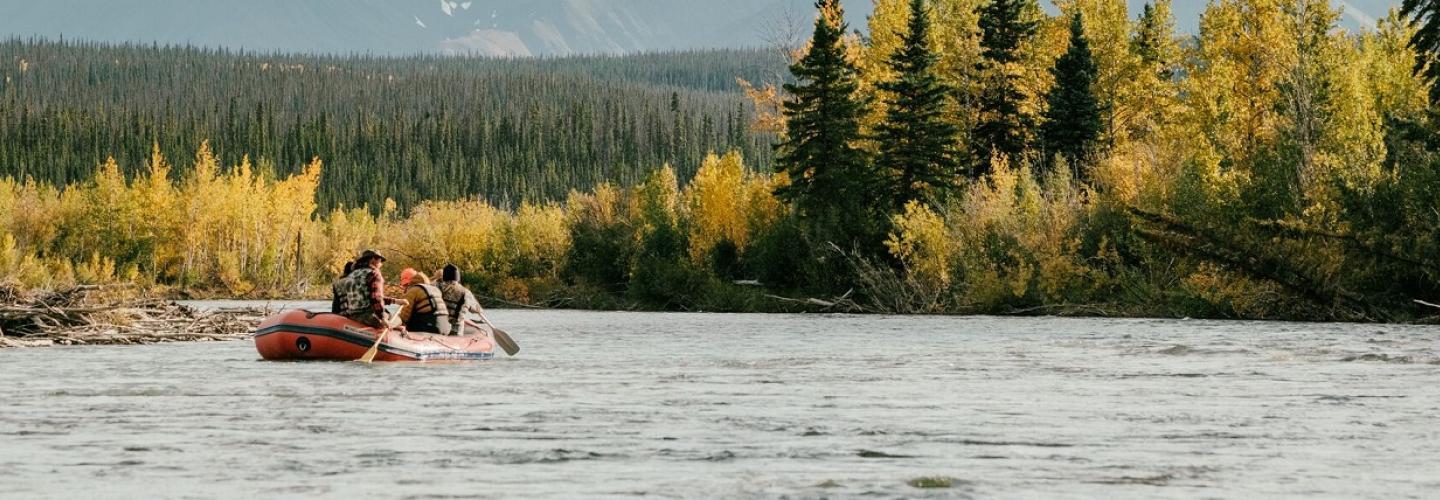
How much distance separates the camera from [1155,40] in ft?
203

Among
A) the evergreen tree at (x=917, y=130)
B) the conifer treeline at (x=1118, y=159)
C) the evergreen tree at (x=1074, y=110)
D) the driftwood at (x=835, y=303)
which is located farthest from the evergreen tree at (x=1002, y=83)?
the driftwood at (x=835, y=303)

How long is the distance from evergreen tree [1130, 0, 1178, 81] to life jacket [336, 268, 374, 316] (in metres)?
38.5

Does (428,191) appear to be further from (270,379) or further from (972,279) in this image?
(270,379)

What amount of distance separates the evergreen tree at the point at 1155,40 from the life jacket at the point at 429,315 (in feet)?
122

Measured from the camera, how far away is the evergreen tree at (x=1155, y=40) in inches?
2410

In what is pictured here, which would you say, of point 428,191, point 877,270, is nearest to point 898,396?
point 877,270

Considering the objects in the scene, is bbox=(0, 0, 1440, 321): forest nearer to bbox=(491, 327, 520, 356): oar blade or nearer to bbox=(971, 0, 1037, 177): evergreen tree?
bbox=(971, 0, 1037, 177): evergreen tree

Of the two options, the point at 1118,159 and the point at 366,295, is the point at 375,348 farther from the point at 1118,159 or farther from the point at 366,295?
the point at 1118,159

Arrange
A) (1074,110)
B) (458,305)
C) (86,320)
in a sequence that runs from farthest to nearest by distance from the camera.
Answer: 1. (1074,110)
2. (86,320)
3. (458,305)

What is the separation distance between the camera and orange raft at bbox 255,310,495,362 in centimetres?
2902

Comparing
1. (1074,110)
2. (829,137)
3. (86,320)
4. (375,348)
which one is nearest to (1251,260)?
(1074,110)

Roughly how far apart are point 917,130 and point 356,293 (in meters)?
29.8

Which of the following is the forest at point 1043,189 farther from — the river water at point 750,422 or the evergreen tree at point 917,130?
the river water at point 750,422

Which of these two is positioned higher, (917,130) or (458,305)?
(917,130)
